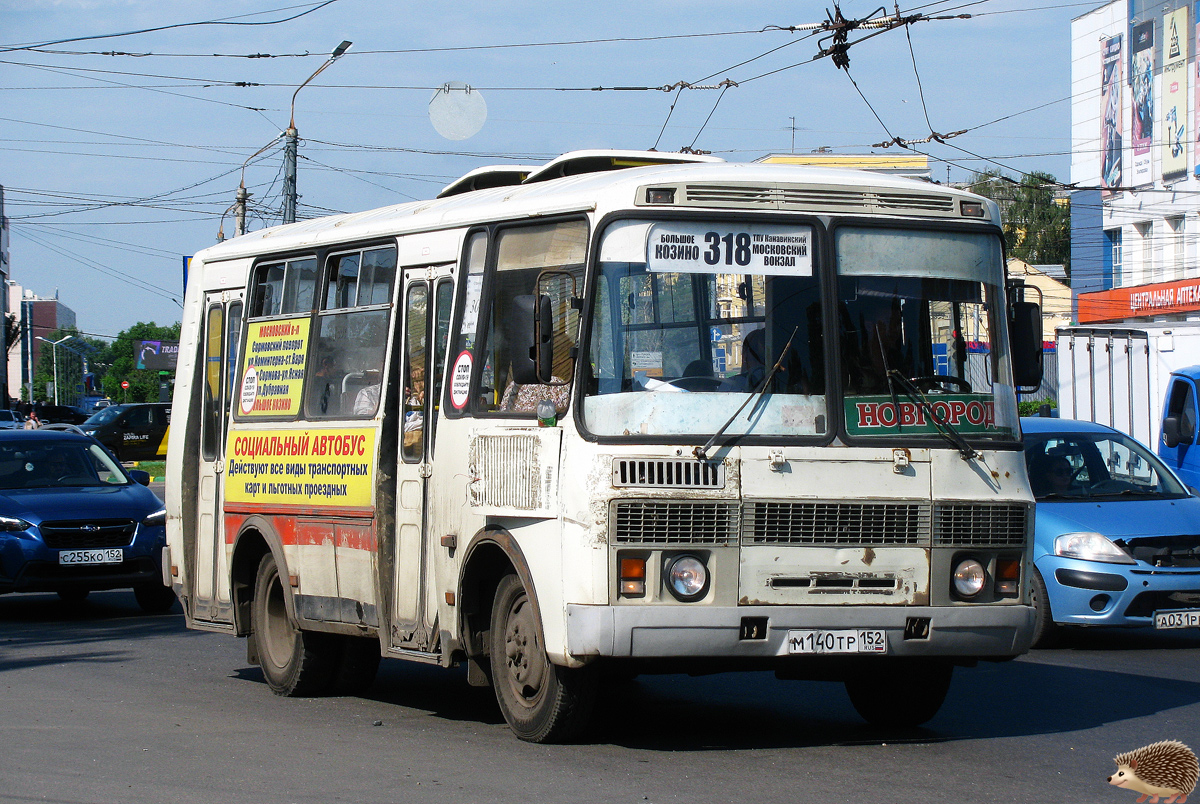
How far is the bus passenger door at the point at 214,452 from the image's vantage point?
1062cm

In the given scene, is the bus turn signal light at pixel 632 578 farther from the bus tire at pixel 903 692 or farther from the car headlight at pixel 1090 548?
the car headlight at pixel 1090 548

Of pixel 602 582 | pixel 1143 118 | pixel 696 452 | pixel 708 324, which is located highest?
pixel 1143 118

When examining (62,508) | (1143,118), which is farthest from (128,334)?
(62,508)

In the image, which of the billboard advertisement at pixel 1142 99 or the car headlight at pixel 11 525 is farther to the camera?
the billboard advertisement at pixel 1142 99

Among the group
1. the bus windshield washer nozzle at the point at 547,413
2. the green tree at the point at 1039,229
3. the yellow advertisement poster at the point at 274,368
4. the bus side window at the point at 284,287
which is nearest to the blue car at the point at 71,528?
the yellow advertisement poster at the point at 274,368

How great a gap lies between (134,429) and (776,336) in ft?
122

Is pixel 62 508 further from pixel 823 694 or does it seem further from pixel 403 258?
pixel 823 694

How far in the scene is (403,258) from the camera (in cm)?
883

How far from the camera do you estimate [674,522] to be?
6.90 m

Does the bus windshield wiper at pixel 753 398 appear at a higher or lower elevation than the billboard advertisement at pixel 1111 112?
lower

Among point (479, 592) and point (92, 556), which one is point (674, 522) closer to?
point (479, 592)

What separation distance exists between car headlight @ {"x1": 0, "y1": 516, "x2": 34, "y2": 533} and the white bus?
21.7 ft

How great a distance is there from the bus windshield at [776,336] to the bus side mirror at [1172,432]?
8131 millimetres

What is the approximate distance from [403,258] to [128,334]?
587 feet
